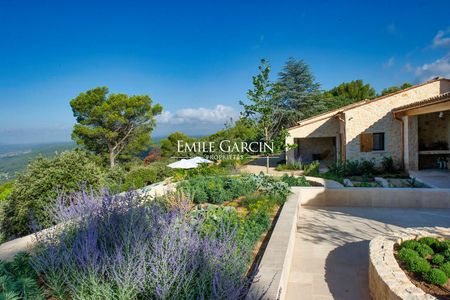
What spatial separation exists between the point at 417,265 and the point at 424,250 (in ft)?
1.66

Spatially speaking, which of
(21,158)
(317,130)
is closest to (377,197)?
(317,130)

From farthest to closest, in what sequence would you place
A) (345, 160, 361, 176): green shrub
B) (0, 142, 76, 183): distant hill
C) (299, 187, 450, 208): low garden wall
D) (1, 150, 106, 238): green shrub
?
1. (345, 160, 361, 176): green shrub
2. (0, 142, 76, 183): distant hill
3. (299, 187, 450, 208): low garden wall
4. (1, 150, 106, 238): green shrub

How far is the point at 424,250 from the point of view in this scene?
137 inches

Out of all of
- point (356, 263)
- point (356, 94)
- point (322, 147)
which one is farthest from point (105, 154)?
point (356, 94)

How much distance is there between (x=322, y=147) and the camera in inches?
723

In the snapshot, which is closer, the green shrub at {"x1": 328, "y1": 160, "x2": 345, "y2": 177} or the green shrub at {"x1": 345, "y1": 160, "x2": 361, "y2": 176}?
the green shrub at {"x1": 328, "y1": 160, "x2": 345, "y2": 177}

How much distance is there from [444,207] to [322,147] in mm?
12126

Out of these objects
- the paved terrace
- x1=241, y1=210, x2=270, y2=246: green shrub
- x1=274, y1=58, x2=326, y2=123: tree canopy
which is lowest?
the paved terrace

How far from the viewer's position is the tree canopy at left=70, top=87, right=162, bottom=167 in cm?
2008

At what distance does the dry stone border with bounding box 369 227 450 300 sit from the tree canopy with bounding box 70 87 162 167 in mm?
19609

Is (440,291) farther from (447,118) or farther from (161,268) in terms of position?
(447,118)

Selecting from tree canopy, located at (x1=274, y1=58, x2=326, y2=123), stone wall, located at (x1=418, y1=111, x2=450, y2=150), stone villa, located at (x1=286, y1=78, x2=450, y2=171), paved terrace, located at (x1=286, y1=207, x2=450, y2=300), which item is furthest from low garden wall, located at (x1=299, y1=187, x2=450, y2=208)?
tree canopy, located at (x1=274, y1=58, x2=326, y2=123)

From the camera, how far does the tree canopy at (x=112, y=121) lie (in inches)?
790

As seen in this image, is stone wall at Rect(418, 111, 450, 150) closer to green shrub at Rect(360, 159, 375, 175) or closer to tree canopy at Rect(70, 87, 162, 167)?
green shrub at Rect(360, 159, 375, 175)
